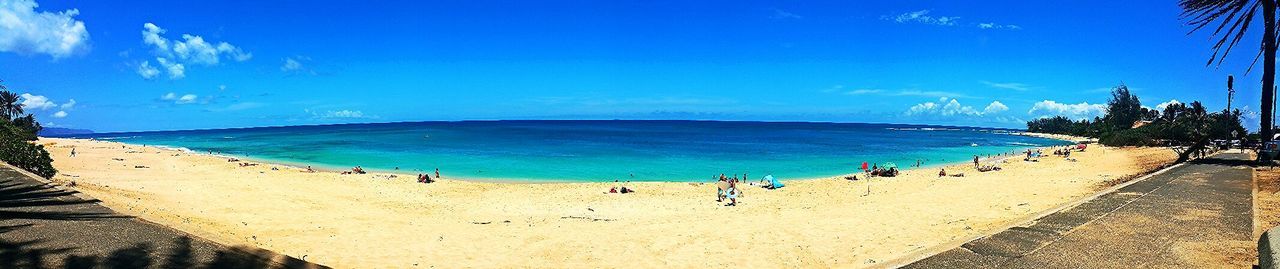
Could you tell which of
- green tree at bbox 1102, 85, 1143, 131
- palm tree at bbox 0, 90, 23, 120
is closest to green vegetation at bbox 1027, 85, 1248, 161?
green tree at bbox 1102, 85, 1143, 131

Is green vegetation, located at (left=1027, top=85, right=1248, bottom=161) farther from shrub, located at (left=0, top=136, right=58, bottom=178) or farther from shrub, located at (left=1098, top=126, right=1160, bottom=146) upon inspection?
shrub, located at (left=0, top=136, right=58, bottom=178)

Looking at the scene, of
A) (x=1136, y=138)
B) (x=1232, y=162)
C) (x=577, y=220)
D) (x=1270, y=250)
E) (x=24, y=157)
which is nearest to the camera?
(x=1270, y=250)

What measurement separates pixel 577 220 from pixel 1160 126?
57.7 metres

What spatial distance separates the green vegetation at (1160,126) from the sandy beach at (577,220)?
1575 centimetres

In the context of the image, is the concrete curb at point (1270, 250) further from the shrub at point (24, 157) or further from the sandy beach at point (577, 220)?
the shrub at point (24, 157)

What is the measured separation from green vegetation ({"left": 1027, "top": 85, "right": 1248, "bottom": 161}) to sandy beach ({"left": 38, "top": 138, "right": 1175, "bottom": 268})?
51.7 ft

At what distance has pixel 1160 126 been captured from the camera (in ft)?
160

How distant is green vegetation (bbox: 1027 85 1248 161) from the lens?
113ft

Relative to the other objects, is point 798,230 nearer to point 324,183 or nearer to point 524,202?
point 524,202

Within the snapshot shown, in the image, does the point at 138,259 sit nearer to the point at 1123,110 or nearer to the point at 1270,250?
the point at 1270,250

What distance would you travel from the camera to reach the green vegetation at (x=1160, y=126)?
113 feet

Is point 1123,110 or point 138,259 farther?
point 1123,110

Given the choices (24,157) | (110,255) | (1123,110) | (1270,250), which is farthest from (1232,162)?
(1123,110)

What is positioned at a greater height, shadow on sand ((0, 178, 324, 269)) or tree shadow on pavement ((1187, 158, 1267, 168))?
tree shadow on pavement ((1187, 158, 1267, 168))
